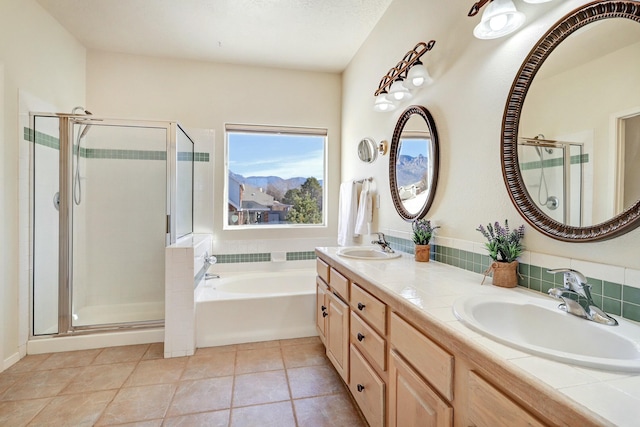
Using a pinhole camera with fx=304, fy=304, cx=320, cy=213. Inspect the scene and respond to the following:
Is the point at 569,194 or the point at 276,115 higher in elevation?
the point at 276,115

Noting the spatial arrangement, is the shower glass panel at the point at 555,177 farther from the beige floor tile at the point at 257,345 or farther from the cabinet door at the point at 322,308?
the beige floor tile at the point at 257,345

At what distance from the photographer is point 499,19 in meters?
1.25

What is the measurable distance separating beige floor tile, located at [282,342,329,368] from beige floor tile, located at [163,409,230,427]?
1.97 ft

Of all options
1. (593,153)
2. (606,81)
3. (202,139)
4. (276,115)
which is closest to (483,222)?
(593,153)

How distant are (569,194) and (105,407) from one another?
2507mm

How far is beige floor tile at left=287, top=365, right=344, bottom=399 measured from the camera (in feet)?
6.18

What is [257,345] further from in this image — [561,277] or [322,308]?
[561,277]

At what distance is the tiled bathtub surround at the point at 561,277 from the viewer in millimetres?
900

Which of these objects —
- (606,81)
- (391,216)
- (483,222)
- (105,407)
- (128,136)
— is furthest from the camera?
(128,136)

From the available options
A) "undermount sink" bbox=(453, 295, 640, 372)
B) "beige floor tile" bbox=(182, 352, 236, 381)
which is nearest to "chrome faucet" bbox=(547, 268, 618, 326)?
"undermount sink" bbox=(453, 295, 640, 372)

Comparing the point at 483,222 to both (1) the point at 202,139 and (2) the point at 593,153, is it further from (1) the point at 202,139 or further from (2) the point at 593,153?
(1) the point at 202,139

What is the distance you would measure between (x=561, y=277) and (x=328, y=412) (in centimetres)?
135

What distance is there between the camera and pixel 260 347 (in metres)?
2.48

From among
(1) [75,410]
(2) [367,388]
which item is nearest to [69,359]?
(1) [75,410]
